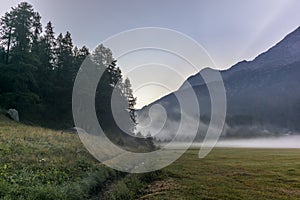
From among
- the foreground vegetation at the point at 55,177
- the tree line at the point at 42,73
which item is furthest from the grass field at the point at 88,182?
the tree line at the point at 42,73

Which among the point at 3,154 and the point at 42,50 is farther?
the point at 42,50

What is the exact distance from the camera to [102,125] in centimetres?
6831

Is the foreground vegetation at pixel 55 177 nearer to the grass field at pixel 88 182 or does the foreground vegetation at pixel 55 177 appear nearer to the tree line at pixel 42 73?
the grass field at pixel 88 182

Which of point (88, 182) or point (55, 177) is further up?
point (55, 177)

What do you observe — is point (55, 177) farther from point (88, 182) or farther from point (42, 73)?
point (42, 73)

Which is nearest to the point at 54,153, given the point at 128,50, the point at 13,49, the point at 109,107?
the point at 128,50

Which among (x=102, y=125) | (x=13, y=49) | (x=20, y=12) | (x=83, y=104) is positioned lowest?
(x=102, y=125)

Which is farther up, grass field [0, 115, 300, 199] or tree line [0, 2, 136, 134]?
tree line [0, 2, 136, 134]

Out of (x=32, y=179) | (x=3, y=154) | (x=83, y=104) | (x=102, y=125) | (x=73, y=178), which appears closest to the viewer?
(x=32, y=179)

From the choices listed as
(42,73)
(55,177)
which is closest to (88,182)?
(55,177)

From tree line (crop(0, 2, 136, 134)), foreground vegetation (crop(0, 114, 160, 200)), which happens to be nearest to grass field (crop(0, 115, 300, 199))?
foreground vegetation (crop(0, 114, 160, 200))

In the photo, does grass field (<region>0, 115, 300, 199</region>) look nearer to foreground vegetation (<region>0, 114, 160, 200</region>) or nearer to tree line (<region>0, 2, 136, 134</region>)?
foreground vegetation (<region>0, 114, 160, 200</region>)

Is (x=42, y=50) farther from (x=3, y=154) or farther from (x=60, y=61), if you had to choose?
(x=3, y=154)

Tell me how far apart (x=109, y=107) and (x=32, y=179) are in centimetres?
5750
